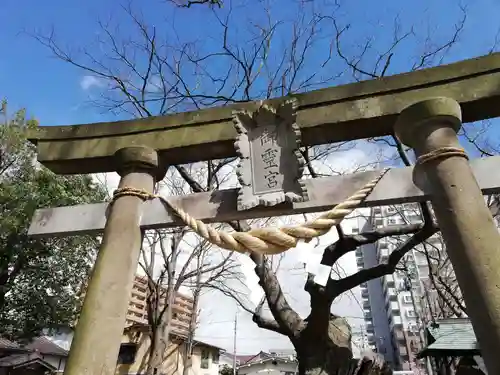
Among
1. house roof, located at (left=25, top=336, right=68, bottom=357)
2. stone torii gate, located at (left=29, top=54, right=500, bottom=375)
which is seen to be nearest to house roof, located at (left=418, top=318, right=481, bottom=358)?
stone torii gate, located at (left=29, top=54, right=500, bottom=375)

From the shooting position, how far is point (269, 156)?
136 inches

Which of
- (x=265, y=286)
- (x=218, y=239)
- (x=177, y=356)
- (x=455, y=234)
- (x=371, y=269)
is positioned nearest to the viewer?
(x=455, y=234)

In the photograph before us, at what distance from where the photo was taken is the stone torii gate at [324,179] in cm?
257

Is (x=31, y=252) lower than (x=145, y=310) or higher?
lower

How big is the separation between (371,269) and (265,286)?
196 centimetres

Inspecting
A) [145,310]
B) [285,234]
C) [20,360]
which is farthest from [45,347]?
[285,234]

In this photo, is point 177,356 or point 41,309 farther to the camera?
point 177,356

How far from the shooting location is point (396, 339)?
46125mm

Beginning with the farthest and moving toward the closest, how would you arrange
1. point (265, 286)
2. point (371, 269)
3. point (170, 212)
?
1. point (265, 286)
2. point (371, 269)
3. point (170, 212)

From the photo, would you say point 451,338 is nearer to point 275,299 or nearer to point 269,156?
point 275,299

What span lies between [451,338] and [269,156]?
33.7 feet

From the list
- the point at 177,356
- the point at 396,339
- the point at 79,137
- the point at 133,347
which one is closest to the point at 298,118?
the point at 79,137

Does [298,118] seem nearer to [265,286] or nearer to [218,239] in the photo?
[218,239]

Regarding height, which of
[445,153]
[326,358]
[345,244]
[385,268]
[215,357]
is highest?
[215,357]
